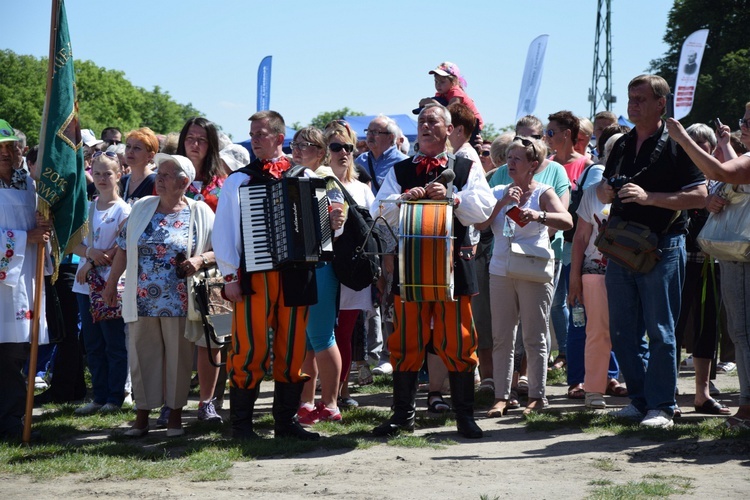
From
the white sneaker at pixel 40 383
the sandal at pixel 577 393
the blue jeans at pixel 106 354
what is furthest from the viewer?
the white sneaker at pixel 40 383

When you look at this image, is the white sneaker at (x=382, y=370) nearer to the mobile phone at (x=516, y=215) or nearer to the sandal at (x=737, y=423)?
the mobile phone at (x=516, y=215)

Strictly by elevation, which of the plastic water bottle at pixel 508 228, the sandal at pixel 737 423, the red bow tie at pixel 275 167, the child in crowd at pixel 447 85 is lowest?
the sandal at pixel 737 423

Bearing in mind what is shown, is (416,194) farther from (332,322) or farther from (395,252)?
(332,322)

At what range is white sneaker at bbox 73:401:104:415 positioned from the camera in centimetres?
846

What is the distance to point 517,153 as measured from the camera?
7738mm

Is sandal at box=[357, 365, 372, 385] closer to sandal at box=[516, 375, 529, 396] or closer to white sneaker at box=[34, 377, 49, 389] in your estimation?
sandal at box=[516, 375, 529, 396]

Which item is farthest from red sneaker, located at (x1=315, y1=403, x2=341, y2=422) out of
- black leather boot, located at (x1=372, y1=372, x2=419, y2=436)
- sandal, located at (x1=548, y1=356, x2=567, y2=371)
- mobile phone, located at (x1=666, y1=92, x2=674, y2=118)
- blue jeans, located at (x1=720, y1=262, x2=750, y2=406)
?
sandal, located at (x1=548, y1=356, x2=567, y2=371)

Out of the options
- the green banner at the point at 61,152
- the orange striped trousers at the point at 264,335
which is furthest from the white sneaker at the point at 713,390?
the green banner at the point at 61,152

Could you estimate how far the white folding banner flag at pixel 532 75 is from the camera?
58.3 feet

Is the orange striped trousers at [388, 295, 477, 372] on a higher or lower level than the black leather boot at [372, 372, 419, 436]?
higher

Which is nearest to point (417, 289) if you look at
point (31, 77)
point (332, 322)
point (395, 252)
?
point (395, 252)

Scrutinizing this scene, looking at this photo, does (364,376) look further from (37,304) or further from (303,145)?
(37,304)

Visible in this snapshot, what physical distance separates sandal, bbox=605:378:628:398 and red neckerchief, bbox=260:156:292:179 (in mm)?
3835

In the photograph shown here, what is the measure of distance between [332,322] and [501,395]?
1.51 m
